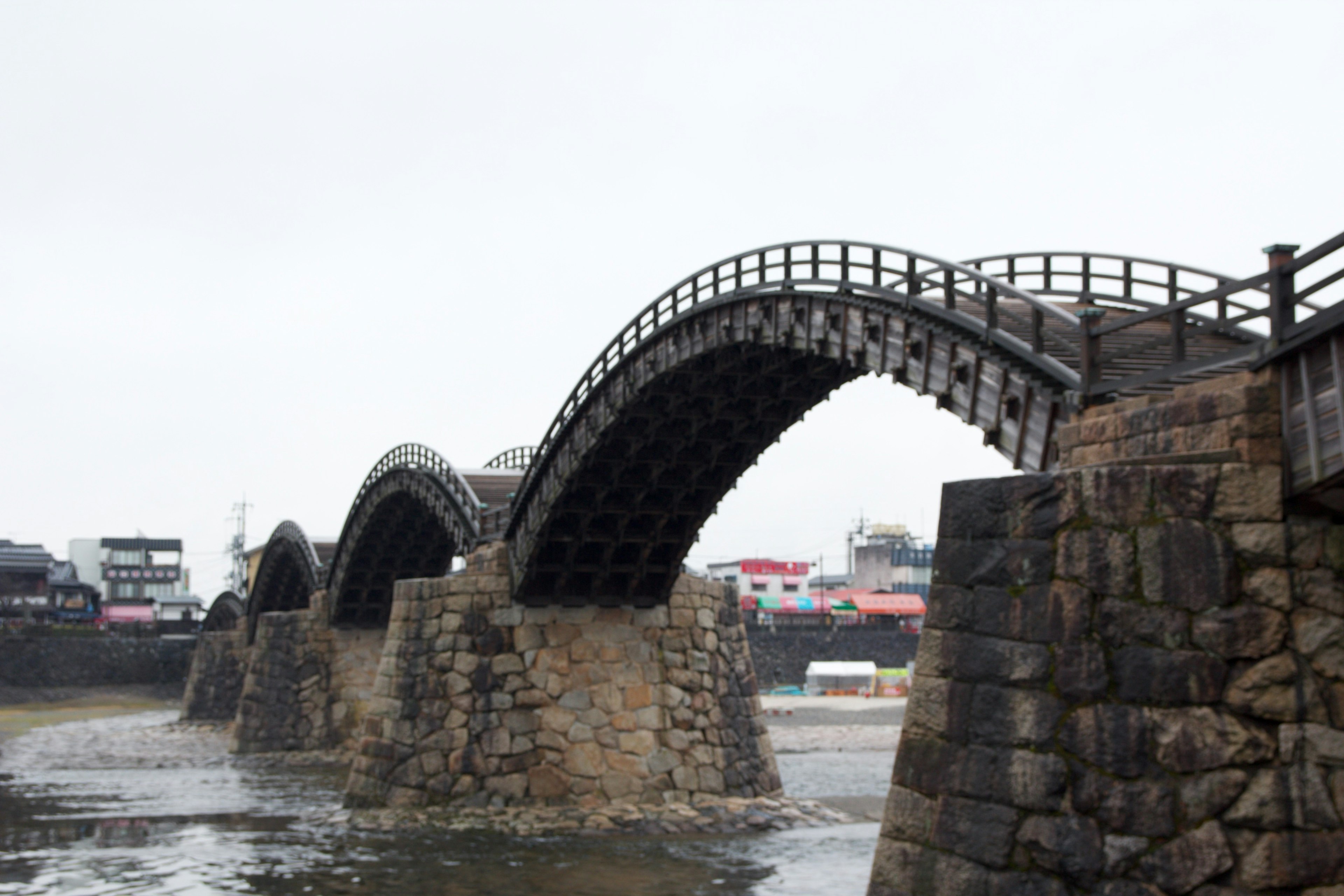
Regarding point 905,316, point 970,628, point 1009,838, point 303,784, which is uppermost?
point 905,316

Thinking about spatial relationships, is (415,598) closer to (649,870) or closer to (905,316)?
(649,870)

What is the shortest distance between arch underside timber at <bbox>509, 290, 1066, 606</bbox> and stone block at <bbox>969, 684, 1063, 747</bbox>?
3770 mm

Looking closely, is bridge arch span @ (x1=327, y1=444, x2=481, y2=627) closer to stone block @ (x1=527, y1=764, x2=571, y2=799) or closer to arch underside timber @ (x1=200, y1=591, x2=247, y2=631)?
stone block @ (x1=527, y1=764, x2=571, y2=799)

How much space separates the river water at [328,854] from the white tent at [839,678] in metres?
36.4

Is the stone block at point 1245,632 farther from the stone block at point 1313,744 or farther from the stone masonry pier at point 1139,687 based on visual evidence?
the stone block at point 1313,744

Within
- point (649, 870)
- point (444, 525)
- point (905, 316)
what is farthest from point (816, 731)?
point (905, 316)

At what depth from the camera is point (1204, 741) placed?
905cm

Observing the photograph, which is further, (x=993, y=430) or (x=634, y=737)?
(x=634, y=737)

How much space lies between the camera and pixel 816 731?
53281 millimetres

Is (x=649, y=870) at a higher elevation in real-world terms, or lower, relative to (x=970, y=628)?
lower

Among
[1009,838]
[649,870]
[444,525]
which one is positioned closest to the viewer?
[1009,838]

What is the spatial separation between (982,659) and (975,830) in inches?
50.8

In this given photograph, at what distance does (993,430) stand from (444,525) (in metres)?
23.9

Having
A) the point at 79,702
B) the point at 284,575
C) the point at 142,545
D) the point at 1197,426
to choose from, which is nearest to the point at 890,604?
the point at 284,575
